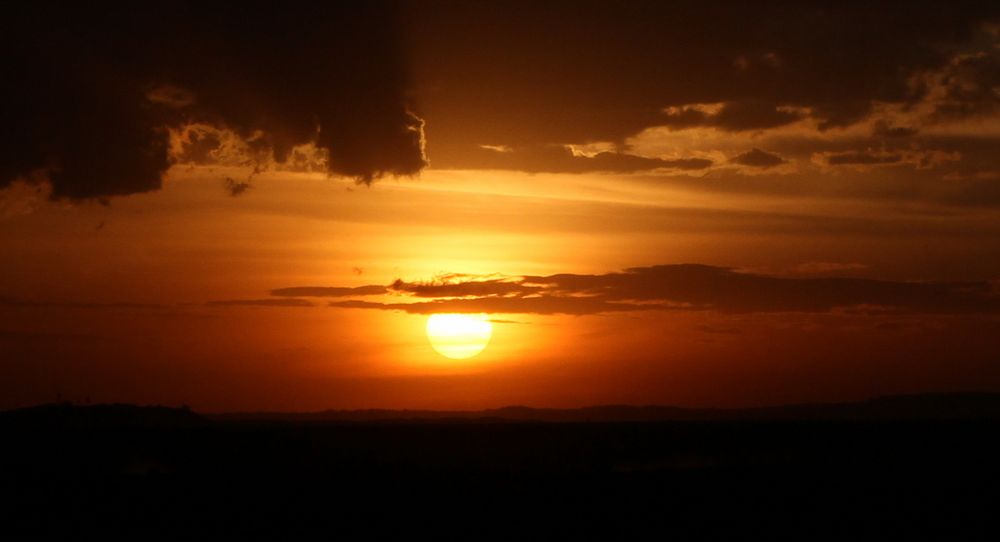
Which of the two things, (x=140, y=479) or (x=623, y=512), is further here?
(x=140, y=479)

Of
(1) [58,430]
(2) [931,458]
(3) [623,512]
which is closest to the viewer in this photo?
(3) [623,512]

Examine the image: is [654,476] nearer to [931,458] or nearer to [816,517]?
[816,517]

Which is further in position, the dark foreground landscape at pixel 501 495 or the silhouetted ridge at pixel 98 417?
the silhouetted ridge at pixel 98 417

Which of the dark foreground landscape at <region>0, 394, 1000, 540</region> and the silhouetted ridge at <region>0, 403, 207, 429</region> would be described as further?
the silhouetted ridge at <region>0, 403, 207, 429</region>

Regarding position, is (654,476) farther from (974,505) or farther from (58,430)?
(58,430)

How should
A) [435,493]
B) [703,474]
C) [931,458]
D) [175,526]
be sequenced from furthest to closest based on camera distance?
[931,458]
[703,474]
[435,493]
[175,526]

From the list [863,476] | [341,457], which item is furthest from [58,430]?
[863,476]

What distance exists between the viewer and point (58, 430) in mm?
112562

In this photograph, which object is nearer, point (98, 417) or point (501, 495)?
point (501, 495)

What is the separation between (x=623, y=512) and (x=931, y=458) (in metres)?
36.8

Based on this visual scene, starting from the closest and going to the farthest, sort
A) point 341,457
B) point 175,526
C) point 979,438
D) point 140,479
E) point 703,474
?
1. point 175,526
2. point 140,479
3. point 703,474
4. point 341,457
5. point 979,438

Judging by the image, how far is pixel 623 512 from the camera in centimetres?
3959

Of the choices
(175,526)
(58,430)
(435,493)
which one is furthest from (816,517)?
(58,430)

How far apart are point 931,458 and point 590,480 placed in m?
27.6
